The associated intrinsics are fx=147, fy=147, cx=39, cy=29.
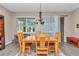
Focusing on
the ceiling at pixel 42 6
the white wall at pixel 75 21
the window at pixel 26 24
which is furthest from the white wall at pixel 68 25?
the window at pixel 26 24

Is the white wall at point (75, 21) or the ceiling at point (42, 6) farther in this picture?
the white wall at point (75, 21)

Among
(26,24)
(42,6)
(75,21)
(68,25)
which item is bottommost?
(68,25)

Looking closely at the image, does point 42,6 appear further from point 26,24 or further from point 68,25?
point 26,24

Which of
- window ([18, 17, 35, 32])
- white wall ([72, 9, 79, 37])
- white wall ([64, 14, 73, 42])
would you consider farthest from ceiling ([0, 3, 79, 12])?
window ([18, 17, 35, 32])

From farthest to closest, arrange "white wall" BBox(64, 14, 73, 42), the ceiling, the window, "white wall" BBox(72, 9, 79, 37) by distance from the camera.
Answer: the window, "white wall" BBox(64, 14, 73, 42), "white wall" BBox(72, 9, 79, 37), the ceiling

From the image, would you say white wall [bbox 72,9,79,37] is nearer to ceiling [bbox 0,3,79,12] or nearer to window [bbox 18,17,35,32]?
ceiling [bbox 0,3,79,12]

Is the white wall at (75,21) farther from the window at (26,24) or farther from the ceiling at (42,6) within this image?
the window at (26,24)

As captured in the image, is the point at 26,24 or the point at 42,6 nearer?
the point at 42,6

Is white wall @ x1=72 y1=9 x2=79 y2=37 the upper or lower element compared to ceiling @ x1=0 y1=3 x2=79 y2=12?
lower

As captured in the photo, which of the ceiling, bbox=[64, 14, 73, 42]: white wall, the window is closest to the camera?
the ceiling

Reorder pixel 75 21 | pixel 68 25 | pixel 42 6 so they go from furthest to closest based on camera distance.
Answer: pixel 68 25
pixel 75 21
pixel 42 6

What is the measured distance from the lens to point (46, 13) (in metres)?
11.9

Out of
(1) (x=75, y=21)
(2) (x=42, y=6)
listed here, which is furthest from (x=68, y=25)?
(2) (x=42, y=6)

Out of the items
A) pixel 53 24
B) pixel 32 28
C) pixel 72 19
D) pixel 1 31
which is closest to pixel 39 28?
pixel 32 28
